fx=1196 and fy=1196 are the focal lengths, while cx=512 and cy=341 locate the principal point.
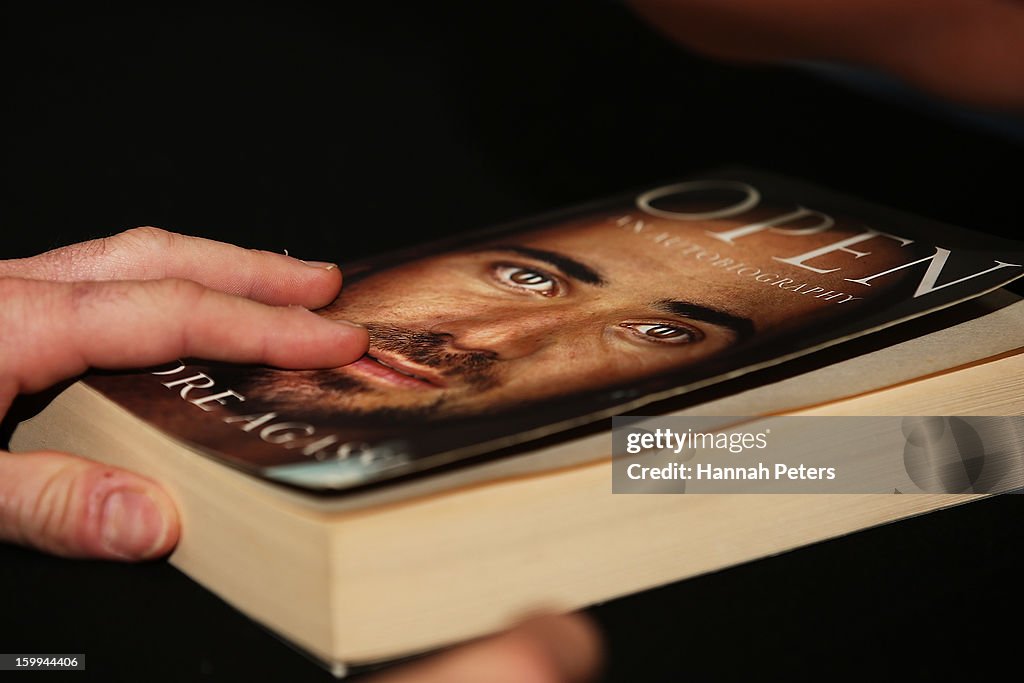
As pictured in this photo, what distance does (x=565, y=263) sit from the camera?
2.32 ft

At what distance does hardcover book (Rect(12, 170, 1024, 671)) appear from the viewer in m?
0.49

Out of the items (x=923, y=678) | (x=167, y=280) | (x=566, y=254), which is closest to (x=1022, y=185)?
(x=566, y=254)

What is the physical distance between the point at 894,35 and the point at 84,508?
0.65 m

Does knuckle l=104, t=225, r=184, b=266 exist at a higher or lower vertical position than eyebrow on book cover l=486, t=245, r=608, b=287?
higher

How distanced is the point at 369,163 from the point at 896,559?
0.64 meters

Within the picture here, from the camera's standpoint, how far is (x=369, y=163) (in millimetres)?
1072

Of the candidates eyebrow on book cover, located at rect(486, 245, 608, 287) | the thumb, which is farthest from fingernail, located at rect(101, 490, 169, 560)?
eyebrow on book cover, located at rect(486, 245, 608, 287)

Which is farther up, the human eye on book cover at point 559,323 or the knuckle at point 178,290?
the knuckle at point 178,290

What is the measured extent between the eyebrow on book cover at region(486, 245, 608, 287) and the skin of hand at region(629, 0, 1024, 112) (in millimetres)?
319

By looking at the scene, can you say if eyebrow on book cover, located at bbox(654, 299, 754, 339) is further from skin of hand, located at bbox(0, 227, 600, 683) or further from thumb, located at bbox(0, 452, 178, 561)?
thumb, located at bbox(0, 452, 178, 561)

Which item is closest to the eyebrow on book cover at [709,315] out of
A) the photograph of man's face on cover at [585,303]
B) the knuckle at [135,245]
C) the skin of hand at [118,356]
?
the photograph of man's face on cover at [585,303]

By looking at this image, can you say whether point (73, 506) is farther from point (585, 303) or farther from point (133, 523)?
point (585, 303)

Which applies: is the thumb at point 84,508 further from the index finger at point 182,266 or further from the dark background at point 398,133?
the dark background at point 398,133

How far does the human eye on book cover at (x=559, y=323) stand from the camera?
0.51 metres
